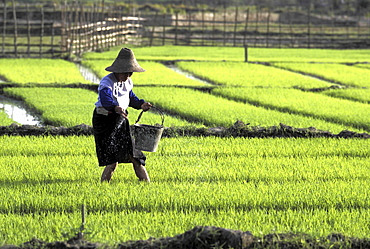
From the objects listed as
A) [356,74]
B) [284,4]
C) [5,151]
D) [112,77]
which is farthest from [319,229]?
[284,4]

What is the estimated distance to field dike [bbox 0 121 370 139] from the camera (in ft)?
26.9

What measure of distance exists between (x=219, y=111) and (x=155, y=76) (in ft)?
19.4

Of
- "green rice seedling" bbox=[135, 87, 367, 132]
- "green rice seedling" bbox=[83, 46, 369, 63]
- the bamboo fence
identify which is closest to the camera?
"green rice seedling" bbox=[135, 87, 367, 132]

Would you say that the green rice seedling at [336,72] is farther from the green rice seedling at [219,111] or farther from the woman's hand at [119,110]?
the woman's hand at [119,110]

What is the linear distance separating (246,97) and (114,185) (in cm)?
716

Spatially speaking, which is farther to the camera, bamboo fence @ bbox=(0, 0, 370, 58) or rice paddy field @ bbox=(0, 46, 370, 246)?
bamboo fence @ bbox=(0, 0, 370, 58)

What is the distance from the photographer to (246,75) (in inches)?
652

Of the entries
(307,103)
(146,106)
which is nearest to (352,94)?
(307,103)

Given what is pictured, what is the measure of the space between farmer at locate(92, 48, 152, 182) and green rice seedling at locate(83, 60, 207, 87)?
851 cm

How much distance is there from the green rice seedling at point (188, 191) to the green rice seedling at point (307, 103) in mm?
2463

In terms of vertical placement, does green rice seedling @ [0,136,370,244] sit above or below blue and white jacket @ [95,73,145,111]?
below

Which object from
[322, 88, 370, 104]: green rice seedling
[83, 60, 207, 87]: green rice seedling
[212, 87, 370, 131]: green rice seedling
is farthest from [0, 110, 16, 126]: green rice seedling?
[322, 88, 370, 104]: green rice seedling

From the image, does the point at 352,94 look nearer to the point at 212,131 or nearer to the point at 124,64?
the point at 212,131

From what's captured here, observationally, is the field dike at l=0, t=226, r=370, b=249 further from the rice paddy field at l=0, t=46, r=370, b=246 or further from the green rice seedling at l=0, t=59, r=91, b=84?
the green rice seedling at l=0, t=59, r=91, b=84
